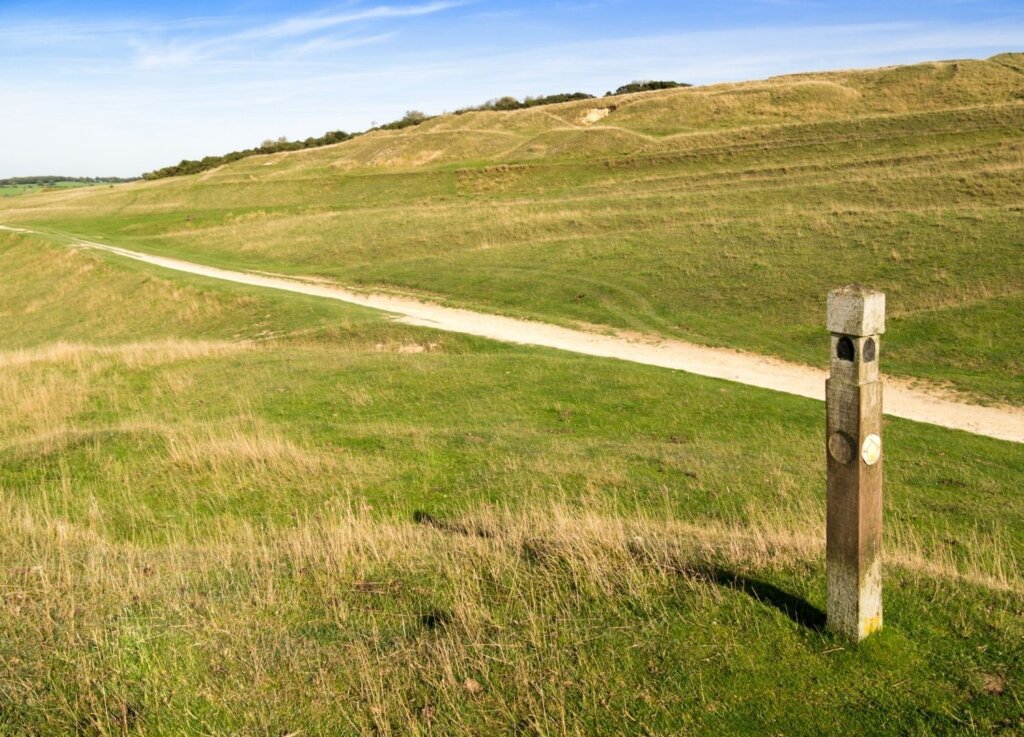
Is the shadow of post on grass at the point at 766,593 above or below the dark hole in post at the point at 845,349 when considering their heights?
below

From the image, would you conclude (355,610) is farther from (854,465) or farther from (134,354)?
(134,354)

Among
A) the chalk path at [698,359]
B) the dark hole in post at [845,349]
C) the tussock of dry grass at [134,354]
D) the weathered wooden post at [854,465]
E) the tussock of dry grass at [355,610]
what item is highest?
the dark hole in post at [845,349]

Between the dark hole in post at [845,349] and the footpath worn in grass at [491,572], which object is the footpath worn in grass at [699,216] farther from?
the dark hole in post at [845,349]

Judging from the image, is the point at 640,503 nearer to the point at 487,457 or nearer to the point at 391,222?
the point at 487,457

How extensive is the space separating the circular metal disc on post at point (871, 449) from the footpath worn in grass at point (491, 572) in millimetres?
1254

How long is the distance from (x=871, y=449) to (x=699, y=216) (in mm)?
33817

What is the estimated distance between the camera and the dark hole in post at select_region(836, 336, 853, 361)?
5.27 m

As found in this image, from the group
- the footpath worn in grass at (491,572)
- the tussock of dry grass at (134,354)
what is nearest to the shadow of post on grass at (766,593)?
the footpath worn in grass at (491,572)

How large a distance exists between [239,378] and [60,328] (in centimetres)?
2035

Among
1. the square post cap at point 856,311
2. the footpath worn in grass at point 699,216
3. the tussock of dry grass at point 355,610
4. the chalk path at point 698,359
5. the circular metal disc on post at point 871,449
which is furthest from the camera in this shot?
the footpath worn in grass at point 699,216

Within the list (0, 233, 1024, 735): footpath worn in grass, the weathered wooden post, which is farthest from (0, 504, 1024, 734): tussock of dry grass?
the weathered wooden post

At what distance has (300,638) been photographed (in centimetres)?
599

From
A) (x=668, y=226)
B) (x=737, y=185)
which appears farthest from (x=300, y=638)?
(x=737, y=185)

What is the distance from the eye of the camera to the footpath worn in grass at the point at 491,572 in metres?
5.04
